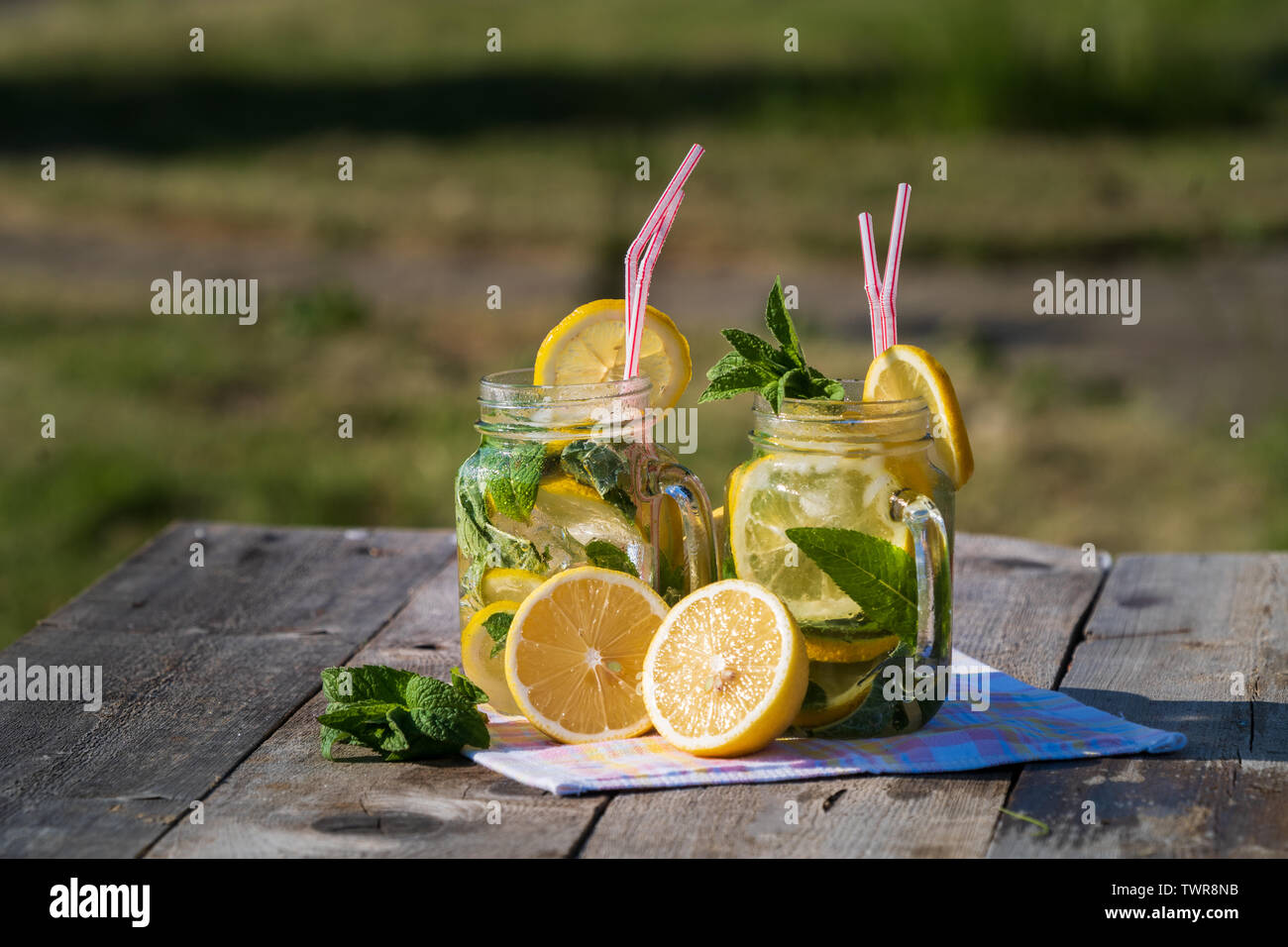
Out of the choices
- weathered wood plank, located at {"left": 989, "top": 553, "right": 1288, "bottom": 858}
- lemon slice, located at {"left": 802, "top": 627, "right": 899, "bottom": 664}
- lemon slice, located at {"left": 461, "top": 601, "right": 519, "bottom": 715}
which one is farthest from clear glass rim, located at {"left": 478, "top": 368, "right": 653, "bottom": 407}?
weathered wood plank, located at {"left": 989, "top": 553, "right": 1288, "bottom": 858}

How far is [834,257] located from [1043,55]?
7.97ft

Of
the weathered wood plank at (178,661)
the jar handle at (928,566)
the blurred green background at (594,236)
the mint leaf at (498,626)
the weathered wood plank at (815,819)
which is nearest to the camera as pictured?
the weathered wood plank at (815,819)

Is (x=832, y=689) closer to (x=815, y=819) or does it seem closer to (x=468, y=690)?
(x=815, y=819)

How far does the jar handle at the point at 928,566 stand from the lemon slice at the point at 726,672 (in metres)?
0.14

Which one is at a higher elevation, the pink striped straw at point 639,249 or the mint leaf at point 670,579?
the pink striped straw at point 639,249

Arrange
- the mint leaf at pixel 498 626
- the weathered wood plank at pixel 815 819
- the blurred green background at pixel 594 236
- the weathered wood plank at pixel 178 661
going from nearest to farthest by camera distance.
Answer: the weathered wood plank at pixel 815 819 < the weathered wood plank at pixel 178 661 < the mint leaf at pixel 498 626 < the blurred green background at pixel 594 236

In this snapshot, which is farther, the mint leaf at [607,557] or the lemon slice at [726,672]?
the mint leaf at [607,557]

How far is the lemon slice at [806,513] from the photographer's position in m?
1.52

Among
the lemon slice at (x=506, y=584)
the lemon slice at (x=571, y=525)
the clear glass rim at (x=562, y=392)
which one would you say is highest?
the clear glass rim at (x=562, y=392)

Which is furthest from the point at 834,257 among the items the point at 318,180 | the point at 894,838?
the point at 894,838

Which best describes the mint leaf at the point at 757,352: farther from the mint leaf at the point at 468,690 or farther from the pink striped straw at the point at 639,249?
the mint leaf at the point at 468,690

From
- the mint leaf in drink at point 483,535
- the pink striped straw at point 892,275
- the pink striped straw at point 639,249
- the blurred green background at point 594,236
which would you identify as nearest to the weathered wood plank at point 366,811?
the mint leaf in drink at point 483,535

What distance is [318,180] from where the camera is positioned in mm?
9195

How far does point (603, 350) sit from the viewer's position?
5.53 ft
